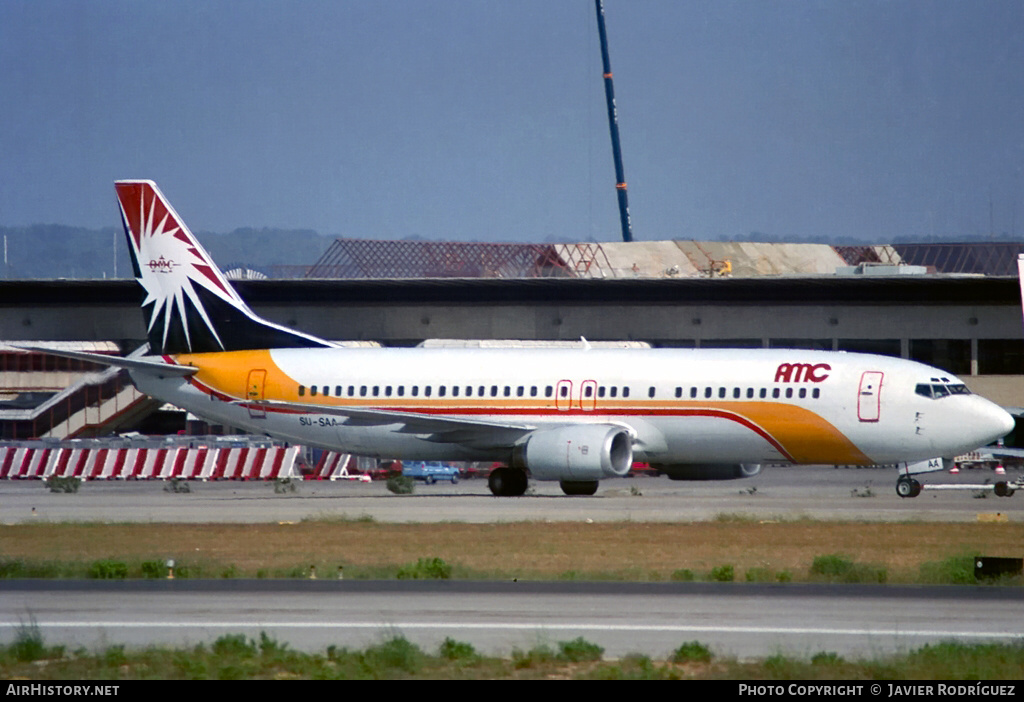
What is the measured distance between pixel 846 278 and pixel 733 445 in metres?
33.5

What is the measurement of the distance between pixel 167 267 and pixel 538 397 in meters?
13.3

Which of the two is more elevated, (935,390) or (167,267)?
(167,267)

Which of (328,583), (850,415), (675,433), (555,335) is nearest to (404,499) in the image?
(675,433)

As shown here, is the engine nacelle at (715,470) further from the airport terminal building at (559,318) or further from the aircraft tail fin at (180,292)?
the airport terminal building at (559,318)

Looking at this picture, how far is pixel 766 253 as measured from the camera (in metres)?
103

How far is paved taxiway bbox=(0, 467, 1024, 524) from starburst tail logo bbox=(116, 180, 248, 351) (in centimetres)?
545

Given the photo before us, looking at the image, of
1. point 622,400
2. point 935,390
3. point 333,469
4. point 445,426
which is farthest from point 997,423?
point 333,469

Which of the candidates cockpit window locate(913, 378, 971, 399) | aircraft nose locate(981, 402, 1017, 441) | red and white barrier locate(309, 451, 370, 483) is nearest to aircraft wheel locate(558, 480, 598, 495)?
cockpit window locate(913, 378, 971, 399)

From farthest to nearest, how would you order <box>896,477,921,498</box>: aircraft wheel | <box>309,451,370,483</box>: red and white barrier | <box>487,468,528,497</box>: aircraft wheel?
<box>309,451,370,483</box>: red and white barrier, <box>487,468,528,497</box>: aircraft wheel, <box>896,477,921,498</box>: aircraft wheel

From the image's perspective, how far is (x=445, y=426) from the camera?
40219 mm

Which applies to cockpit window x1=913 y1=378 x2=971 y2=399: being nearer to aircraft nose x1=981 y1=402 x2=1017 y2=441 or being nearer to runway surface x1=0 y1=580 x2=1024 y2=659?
aircraft nose x1=981 y1=402 x2=1017 y2=441

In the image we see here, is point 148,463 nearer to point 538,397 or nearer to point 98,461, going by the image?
point 98,461

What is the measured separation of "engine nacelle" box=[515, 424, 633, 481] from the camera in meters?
38.3
